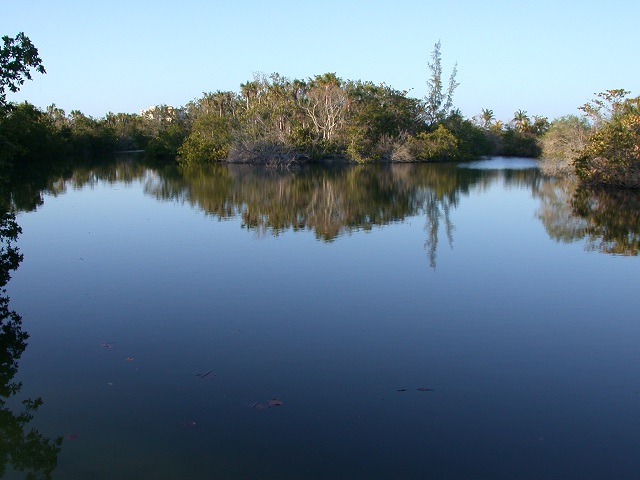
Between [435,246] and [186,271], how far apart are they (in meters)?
6.54

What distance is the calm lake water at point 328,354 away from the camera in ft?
17.0

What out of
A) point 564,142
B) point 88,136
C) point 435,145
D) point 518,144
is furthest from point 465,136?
point 88,136

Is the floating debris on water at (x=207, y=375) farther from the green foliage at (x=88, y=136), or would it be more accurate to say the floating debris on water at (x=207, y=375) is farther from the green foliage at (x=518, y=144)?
the green foliage at (x=518, y=144)

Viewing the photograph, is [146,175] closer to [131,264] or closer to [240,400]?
[131,264]

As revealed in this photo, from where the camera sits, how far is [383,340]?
26.2 ft

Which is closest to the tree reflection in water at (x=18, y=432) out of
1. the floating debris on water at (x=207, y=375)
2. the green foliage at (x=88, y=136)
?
the floating debris on water at (x=207, y=375)

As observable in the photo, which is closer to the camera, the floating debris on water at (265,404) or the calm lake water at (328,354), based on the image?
the calm lake water at (328,354)

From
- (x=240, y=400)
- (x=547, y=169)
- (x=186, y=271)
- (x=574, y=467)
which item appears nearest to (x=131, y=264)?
(x=186, y=271)

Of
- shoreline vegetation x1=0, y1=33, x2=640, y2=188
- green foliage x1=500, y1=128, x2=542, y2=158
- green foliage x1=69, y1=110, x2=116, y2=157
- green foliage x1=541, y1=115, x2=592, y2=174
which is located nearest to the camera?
green foliage x1=541, y1=115, x2=592, y2=174

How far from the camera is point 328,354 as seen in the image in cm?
749

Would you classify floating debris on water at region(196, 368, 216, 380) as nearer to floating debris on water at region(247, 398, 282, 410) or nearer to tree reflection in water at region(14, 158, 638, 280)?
floating debris on water at region(247, 398, 282, 410)

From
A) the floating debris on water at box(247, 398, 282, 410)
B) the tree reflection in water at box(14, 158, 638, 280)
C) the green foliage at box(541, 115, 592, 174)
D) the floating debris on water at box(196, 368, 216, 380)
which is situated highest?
the green foliage at box(541, 115, 592, 174)

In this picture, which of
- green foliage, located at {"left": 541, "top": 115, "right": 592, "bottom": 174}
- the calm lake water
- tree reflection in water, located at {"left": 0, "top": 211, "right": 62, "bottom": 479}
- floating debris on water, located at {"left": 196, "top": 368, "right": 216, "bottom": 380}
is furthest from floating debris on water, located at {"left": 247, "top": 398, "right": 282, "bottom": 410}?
green foliage, located at {"left": 541, "top": 115, "right": 592, "bottom": 174}

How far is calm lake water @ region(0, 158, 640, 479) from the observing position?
5.19m
